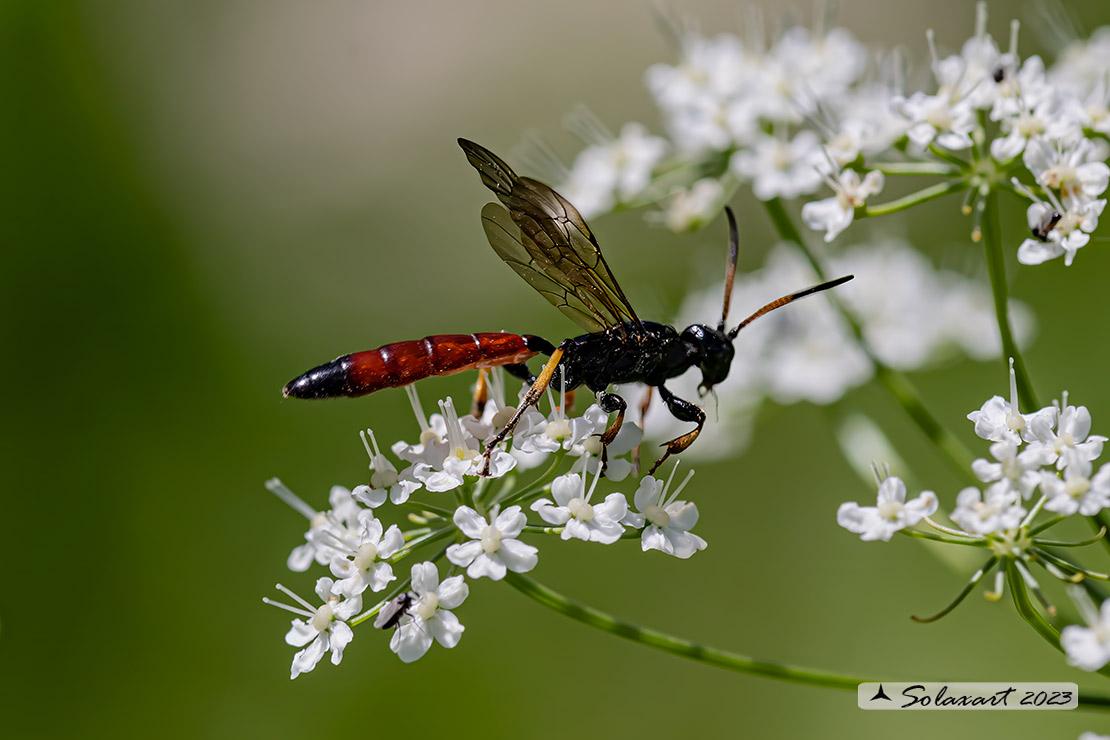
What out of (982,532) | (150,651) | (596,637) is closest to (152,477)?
(150,651)

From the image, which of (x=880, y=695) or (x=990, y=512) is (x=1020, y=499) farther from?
(x=880, y=695)

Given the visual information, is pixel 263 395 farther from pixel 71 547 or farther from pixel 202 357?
pixel 71 547

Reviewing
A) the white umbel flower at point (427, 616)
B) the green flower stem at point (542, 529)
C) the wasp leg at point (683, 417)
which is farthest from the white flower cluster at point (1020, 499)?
the white umbel flower at point (427, 616)

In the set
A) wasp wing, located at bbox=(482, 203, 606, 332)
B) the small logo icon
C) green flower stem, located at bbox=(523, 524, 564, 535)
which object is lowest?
green flower stem, located at bbox=(523, 524, 564, 535)

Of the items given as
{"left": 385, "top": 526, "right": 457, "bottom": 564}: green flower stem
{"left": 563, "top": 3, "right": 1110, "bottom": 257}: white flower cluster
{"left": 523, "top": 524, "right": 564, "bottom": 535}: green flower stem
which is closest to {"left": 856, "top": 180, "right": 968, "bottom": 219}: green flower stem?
{"left": 563, "top": 3, "right": 1110, "bottom": 257}: white flower cluster

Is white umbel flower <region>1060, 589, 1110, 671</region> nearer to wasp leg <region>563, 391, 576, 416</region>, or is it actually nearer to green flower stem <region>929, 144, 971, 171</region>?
green flower stem <region>929, 144, 971, 171</region>

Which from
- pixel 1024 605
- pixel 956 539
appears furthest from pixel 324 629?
pixel 1024 605
